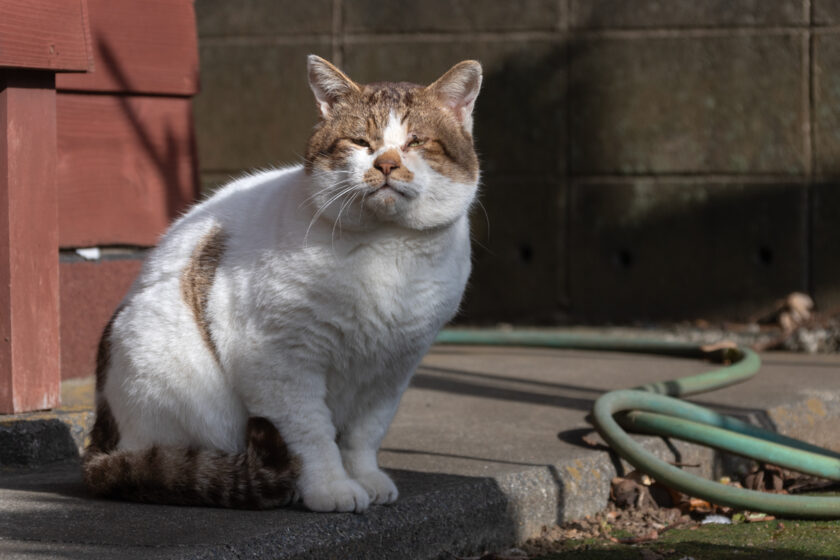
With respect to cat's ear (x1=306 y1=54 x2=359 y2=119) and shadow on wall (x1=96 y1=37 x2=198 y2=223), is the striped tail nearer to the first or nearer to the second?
cat's ear (x1=306 y1=54 x2=359 y2=119)

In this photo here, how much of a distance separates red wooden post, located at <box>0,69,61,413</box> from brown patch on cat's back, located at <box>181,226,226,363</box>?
783 millimetres

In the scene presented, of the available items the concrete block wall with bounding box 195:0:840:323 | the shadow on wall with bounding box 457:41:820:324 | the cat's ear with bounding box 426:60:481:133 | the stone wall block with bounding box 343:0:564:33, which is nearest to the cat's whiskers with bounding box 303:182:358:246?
the cat's ear with bounding box 426:60:481:133

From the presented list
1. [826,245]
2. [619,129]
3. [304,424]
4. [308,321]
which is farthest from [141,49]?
[826,245]

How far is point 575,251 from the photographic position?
6.61m

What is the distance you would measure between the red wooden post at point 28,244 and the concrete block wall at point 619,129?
127 inches

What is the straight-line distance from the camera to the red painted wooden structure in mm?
3623

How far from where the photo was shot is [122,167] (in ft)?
15.6

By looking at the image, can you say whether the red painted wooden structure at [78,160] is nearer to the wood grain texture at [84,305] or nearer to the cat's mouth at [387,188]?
the wood grain texture at [84,305]

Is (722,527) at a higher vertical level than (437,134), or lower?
lower

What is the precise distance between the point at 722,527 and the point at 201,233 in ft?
5.67

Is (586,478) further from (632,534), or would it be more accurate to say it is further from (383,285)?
(383,285)

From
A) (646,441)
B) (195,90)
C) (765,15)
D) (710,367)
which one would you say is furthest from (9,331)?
(765,15)

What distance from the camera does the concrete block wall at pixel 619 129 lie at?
6.25 meters

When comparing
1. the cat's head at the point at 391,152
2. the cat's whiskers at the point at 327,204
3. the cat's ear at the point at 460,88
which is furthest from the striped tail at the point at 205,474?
the cat's ear at the point at 460,88
